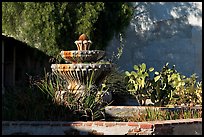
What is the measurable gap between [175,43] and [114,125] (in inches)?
445

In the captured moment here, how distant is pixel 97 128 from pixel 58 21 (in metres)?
7.65

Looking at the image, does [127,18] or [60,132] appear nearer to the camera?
[60,132]

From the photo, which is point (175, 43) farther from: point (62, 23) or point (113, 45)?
point (62, 23)

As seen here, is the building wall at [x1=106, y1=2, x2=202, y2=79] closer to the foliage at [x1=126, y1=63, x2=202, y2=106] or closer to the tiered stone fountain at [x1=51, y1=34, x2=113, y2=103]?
the foliage at [x1=126, y1=63, x2=202, y2=106]

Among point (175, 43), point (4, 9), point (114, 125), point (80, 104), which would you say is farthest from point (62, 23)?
point (114, 125)

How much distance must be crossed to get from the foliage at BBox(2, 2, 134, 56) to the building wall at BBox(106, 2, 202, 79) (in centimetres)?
267

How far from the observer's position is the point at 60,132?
254 inches

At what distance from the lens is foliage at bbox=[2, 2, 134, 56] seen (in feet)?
44.4

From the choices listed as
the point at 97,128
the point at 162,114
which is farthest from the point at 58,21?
the point at 97,128

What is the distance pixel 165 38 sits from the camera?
17.2 meters

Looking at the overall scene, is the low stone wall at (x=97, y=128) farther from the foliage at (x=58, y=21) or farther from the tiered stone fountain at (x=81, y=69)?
the foliage at (x=58, y=21)

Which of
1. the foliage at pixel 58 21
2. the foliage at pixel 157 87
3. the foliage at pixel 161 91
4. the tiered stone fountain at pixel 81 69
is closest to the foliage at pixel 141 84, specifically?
the foliage at pixel 157 87

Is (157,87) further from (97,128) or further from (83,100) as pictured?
(97,128)

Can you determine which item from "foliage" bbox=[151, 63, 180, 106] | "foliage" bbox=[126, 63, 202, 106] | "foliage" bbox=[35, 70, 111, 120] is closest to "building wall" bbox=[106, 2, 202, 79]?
"foliage" bbox=[126, 63, 202, 106]
